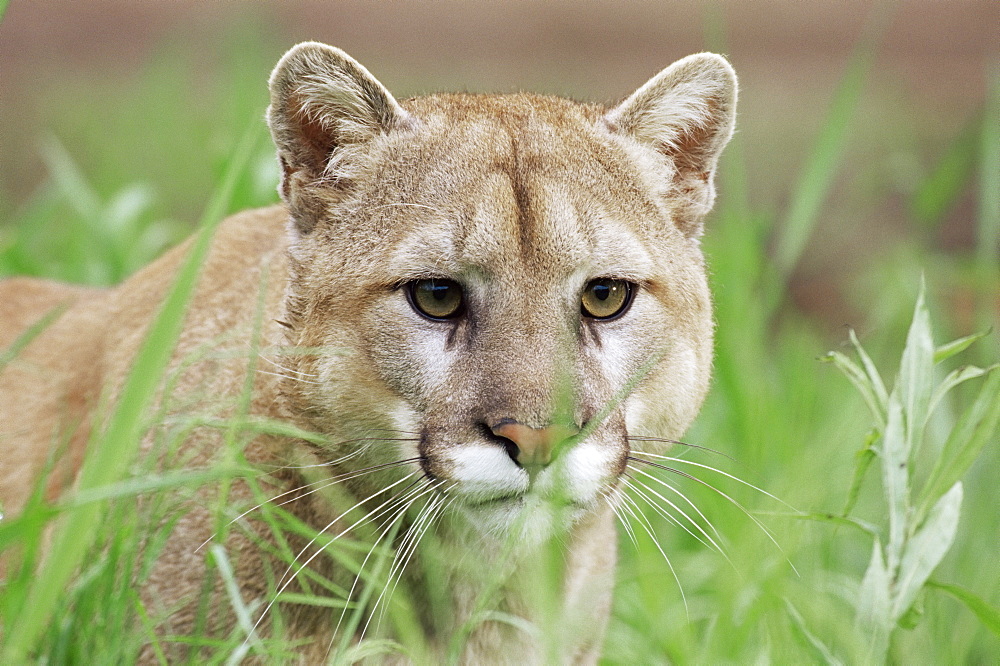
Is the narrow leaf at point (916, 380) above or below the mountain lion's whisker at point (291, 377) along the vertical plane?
above

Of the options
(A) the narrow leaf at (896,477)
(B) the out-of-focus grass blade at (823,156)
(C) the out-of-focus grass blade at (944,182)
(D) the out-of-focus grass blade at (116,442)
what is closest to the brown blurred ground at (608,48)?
(C) the out-of-focus grass blade at (944,182)

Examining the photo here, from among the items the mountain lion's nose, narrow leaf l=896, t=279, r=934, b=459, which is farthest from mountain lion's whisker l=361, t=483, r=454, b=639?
narrow leaf l=896, t=279, r=934, b=459

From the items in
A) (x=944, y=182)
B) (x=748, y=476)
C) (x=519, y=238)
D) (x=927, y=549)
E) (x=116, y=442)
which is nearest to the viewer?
(x=116, y=442)

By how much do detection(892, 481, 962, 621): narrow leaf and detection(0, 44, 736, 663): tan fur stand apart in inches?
28.8

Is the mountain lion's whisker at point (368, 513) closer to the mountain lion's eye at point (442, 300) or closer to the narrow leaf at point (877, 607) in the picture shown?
the mountain lion's eye at point (442, 300)

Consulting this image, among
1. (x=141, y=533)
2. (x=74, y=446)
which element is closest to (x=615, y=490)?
(x=141, y=533)

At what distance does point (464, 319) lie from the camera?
314cm

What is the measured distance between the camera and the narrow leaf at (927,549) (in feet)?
9.44

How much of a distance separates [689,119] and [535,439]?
1.38 meters

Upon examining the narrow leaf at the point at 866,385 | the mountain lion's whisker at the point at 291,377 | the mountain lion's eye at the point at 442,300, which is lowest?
the mountain lion's whisker at the point at 291,377

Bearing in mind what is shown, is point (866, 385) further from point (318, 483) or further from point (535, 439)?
point (318, 483)

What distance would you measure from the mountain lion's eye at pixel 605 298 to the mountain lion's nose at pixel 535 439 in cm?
50

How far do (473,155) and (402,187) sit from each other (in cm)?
21

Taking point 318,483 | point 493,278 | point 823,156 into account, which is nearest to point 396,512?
point 318,483
